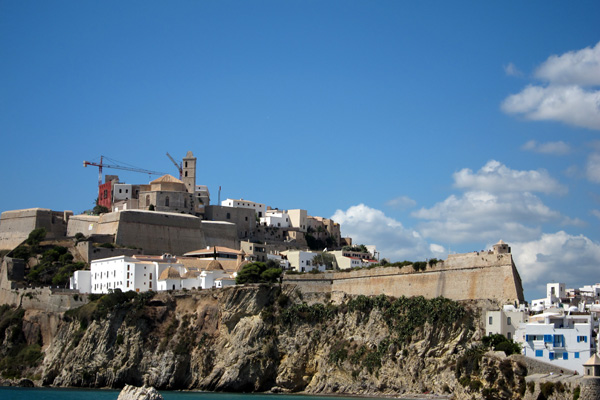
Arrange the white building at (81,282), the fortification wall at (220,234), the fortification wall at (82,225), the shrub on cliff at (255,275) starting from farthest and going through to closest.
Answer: the fortification wall at (220,234)
the fortification wall at (82,225)
the white building at (81,282)
the shrub on cliff at (255,275)

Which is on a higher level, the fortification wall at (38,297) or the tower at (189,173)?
the tower at (189,173)

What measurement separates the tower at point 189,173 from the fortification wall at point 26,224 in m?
11.7

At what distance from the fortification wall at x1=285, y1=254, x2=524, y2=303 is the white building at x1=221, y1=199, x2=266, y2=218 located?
27273 millimetres

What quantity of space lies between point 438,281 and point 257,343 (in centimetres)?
1171

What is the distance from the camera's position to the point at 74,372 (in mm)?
60719

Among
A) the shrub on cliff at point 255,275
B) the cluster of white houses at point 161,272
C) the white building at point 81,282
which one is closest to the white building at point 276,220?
the cluster of white houses at point 161,272

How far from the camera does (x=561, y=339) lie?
4447cm

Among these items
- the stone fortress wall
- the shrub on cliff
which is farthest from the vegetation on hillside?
the stone fortress wall

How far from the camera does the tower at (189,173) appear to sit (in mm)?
86812

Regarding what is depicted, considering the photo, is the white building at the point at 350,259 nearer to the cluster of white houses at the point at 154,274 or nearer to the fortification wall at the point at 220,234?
the fortification wall at the point at 220,234

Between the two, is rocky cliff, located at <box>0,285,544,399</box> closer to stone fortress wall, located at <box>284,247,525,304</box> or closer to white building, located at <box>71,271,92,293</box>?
stone fortress wall, located at <box>284,247,525,304</box>

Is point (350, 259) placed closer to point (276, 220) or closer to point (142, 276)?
point (276, 220)

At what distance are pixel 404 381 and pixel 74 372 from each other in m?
22.1

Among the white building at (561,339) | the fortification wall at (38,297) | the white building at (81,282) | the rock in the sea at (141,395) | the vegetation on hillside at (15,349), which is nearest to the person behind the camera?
the rock in the sea at (141,395)
